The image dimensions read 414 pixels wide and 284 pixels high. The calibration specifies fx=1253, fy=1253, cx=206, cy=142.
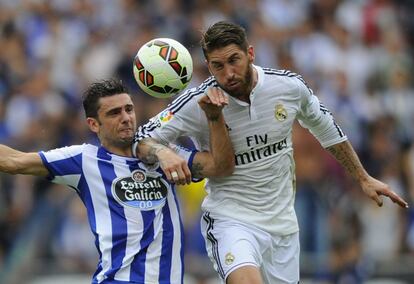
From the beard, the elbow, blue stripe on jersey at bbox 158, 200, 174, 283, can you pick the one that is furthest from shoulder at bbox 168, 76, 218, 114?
blue stripe on jersey at bbox 158, 200, 174, 283

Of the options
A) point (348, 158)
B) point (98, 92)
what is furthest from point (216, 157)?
point (348, 158)

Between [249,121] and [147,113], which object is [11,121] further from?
[249,121]

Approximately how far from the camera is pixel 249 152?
30.4 feet

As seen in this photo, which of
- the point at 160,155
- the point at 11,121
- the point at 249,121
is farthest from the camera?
the point at 11,121

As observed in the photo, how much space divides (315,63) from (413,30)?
2122 mm

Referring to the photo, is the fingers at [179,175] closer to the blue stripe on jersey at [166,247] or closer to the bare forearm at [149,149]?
the bare forearm at [149,149]

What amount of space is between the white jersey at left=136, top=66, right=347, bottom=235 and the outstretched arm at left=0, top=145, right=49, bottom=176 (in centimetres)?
76

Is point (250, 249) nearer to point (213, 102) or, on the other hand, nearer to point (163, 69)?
point (213, 102)

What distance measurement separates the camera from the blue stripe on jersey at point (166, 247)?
348 inches

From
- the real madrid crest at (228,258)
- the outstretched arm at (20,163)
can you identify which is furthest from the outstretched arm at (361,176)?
the outstretched arm at (20,163)

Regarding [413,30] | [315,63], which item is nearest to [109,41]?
[315,63]

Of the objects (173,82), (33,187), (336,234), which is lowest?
(336,234)

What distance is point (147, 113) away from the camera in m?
15.0

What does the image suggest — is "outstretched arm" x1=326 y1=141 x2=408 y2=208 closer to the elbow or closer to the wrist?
the elbow
